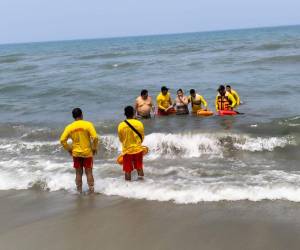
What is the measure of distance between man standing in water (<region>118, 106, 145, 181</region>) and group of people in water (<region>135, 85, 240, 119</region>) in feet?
16.5

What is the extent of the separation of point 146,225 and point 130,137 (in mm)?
1914

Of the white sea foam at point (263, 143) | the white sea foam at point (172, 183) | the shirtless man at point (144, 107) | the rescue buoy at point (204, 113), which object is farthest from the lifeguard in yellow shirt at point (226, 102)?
the white sea foam at point (172, 183)

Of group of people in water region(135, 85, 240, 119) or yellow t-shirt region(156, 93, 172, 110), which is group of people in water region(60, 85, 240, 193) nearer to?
group of people in water region(135, 85, 240, 119)

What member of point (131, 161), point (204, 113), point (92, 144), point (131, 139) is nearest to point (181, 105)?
point (204, 113)

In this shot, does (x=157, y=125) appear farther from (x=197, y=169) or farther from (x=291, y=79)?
(x=291, y=79)

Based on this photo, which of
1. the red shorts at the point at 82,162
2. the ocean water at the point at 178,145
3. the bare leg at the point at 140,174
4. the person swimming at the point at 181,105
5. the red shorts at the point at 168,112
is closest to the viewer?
the red shorts at the point at 82,162

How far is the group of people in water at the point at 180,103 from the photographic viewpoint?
13.0 m

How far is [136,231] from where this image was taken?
587 centimetres

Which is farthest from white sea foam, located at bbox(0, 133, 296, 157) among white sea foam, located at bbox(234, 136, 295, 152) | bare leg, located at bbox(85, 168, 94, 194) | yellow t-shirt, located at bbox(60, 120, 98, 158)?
yellow t-shirt, located at bbox(60, 120, 98, 158)

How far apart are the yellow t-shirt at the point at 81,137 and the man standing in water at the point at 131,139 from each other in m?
0.54

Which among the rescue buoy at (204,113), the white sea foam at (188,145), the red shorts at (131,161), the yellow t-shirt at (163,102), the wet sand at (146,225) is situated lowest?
the white sea foam at (188,145)

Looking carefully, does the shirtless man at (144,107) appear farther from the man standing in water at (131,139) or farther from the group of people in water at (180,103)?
the man standing in water at (131,139)

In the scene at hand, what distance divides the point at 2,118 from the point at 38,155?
571cm

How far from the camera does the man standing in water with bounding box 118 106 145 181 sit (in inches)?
296
